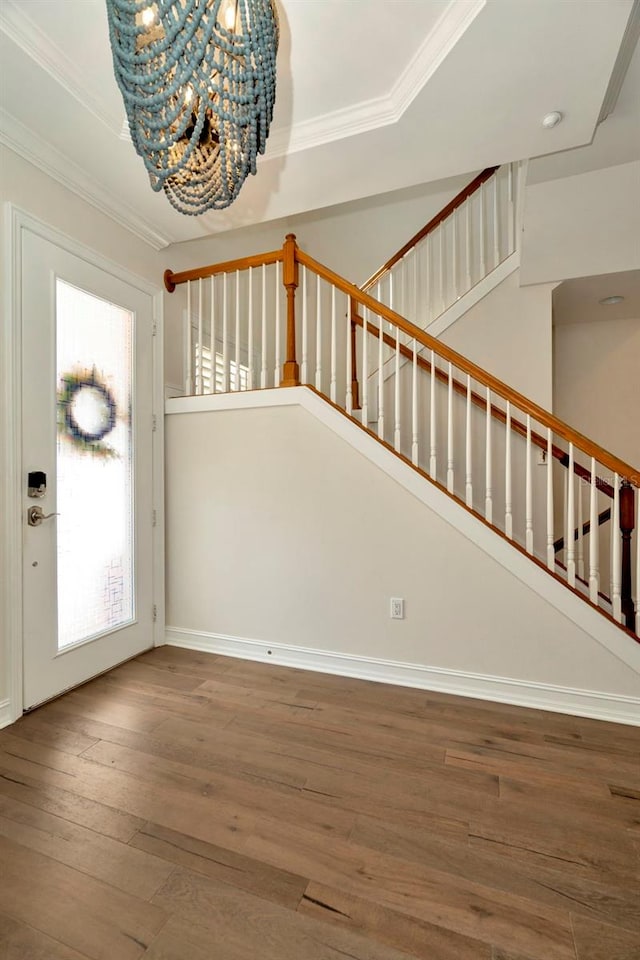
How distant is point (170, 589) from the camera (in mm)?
2906

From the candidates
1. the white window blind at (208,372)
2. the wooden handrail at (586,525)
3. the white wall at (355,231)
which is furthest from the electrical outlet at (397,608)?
the white wall at (355,231)

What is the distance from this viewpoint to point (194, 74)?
107 centimetres

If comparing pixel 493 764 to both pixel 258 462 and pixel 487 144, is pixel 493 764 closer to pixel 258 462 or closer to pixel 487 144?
pixel 258 462

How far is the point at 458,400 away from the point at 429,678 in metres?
1.95

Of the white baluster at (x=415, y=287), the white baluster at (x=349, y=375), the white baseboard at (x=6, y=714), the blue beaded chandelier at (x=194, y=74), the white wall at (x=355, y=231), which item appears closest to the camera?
the blue beaded chandelier at (x=194, y=74)

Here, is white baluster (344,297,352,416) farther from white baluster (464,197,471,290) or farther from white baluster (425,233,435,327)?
white baluster (464,197,471,290)

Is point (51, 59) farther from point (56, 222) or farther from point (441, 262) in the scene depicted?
point (441, 262)

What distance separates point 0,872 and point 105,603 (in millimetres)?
1369

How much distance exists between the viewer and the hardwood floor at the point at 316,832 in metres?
1.04

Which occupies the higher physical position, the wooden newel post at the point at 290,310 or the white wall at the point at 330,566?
the wooden newel post at the point at 290,310

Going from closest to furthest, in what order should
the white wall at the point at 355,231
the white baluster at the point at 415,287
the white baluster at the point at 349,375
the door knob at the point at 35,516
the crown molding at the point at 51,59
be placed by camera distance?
the crown molding at the point at 51,59 → the door knob at the point at 35,516 → the white baluster at the point at 349,375 → the white baluster at the point at 415,287 → the white wall at the point at 355,231

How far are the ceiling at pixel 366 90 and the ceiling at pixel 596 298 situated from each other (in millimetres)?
1063

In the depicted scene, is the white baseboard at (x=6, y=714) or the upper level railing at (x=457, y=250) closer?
the white baseboard at (x=6, y=714)

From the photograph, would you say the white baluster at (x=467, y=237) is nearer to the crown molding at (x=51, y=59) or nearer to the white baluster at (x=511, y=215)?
the white baluster at (x=511, y=215)
